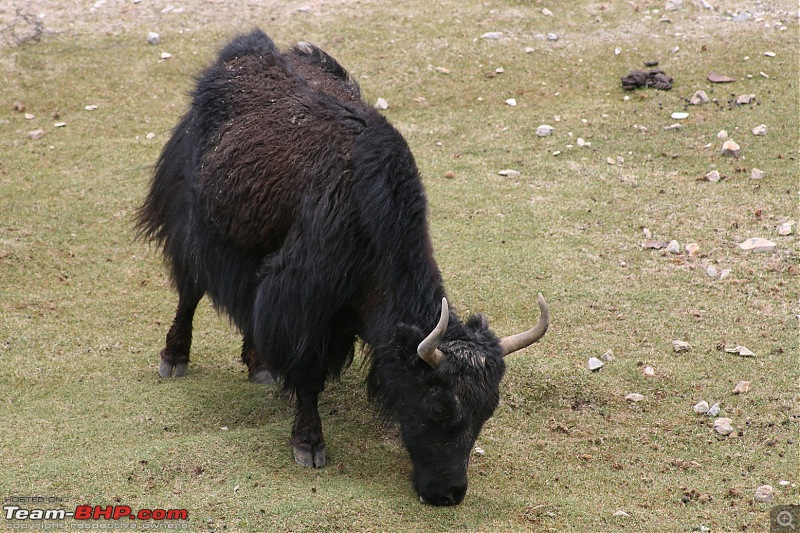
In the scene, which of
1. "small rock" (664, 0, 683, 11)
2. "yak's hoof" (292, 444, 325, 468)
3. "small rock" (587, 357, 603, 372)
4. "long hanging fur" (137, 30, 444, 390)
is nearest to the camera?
"long hanging fur" (137, 30, 444, 390)

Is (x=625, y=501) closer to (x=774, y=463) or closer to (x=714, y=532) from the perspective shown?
(x=714, y=532)

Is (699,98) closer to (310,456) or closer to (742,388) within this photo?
(742,388)

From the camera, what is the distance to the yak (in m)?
4.95

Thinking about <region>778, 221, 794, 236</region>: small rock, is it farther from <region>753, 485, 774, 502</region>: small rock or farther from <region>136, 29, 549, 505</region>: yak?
<region>136, 29, 549, 505</region>: yak

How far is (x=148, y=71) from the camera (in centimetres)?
1155

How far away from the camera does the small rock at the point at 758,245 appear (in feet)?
25.8

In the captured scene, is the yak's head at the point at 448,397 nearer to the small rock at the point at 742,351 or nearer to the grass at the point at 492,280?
the grass at the point at 492,280

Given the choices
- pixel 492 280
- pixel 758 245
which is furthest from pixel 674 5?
pixel 492 280

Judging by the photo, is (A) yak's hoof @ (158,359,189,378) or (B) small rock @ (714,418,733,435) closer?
(B) small rock @ (714,418,733,435)

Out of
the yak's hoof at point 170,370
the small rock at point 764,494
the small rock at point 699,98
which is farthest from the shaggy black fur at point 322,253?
the small rock at point 699,98

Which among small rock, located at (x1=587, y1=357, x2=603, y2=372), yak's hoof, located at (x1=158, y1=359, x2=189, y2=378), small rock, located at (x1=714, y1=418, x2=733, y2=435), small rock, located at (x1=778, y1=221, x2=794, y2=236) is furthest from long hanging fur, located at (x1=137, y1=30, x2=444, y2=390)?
small rock, located at (x1=778, y1=221, x2=794, y2=236)

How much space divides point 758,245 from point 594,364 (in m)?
2.33

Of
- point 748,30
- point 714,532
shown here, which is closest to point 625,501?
point 714,532

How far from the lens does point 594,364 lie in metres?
6.53
